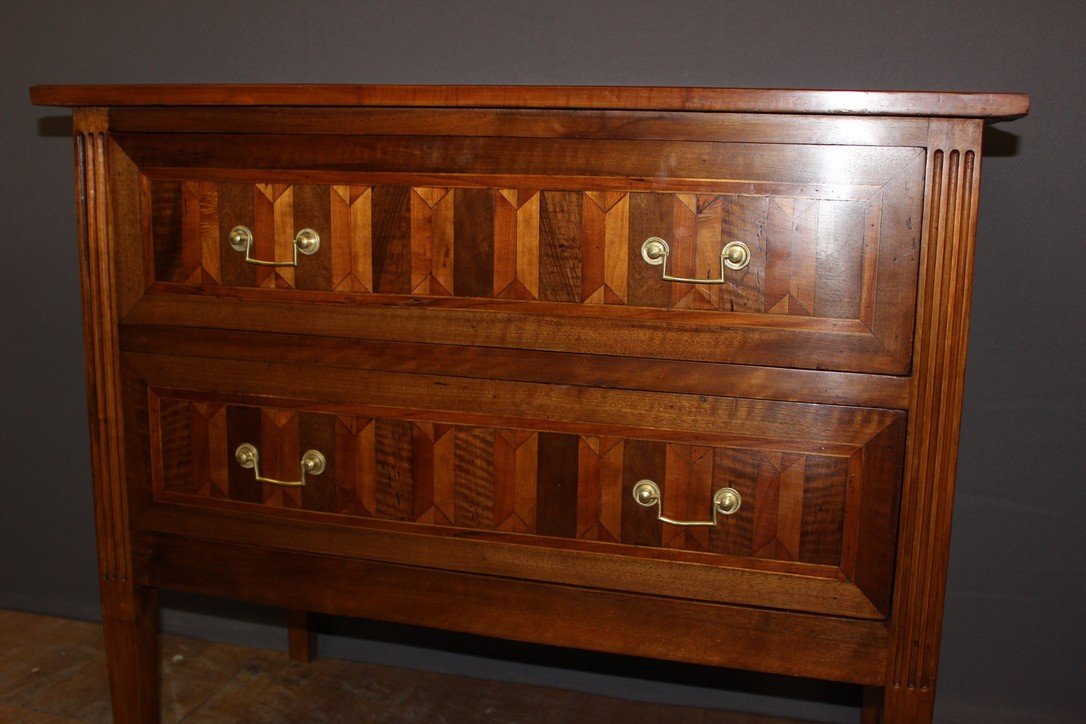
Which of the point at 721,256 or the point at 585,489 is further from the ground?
the point at 721,256

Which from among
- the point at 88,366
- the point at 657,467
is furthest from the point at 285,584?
the point at 657,467

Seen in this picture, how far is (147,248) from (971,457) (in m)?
1.45

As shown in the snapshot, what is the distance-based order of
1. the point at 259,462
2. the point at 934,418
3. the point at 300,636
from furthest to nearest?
the point at 300,636
the point at 259,462
the point at 934,418

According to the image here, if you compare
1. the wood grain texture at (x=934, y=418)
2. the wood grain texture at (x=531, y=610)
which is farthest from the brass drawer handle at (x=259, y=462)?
the wood grain texture at (x=934, y=418)

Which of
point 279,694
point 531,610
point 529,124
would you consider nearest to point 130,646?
point 279,694

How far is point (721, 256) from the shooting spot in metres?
1.23

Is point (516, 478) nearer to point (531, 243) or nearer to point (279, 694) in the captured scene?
point (531, 243)

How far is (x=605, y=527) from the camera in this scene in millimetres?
1328

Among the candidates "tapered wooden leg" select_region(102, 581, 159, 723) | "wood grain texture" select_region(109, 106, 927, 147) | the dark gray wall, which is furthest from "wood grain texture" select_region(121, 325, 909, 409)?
the dark gray wall

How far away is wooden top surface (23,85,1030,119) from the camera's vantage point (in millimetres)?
1147

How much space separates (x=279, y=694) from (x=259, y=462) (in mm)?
752

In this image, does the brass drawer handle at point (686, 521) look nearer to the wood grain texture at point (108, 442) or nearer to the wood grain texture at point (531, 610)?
the wood grain texture at point (531, 610)

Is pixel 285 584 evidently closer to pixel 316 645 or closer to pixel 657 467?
pixel 657 467

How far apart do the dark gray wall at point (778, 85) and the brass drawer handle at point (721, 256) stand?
2.09 ft
